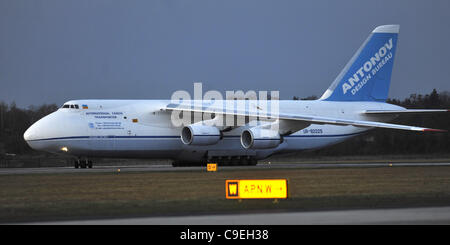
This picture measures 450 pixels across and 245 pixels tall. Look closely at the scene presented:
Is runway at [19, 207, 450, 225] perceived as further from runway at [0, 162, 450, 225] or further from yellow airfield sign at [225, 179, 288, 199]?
yellow airfield sign at [225, 179, 288, 199]

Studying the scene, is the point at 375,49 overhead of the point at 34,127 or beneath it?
overhead

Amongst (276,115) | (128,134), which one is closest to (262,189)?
(276,115)

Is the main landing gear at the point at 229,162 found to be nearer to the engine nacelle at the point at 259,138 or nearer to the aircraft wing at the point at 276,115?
the engine nacelle at the point at 259,138

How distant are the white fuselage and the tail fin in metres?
3.19

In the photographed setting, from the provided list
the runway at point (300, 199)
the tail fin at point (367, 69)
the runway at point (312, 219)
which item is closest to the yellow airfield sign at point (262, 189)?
the runway at point (300, 199)

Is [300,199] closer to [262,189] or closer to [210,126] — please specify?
[262,189]

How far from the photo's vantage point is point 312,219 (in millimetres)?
14500
